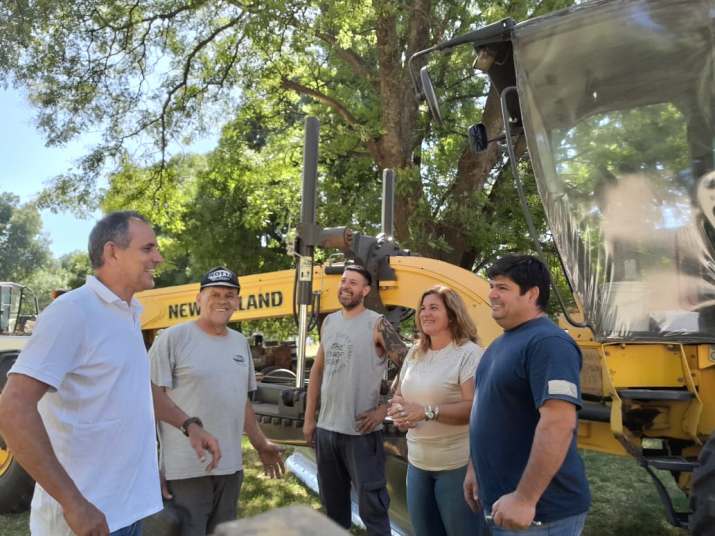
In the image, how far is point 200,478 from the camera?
326 centimetres

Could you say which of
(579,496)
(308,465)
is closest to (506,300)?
(579,496)

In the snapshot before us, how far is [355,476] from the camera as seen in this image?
12.5 feet

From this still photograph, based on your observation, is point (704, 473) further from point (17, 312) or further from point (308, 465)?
point (17, 312)

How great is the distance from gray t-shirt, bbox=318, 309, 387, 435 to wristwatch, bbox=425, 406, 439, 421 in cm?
78

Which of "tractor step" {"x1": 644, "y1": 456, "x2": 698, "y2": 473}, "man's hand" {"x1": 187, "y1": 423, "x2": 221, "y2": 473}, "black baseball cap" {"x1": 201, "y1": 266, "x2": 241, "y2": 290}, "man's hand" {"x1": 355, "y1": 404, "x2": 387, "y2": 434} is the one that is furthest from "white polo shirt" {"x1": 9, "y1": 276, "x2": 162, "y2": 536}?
"tractor step" {"x1": 644, "y1": 456, "x2": 698, "y2": 473}

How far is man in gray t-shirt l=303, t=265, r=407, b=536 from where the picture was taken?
3.82 meters

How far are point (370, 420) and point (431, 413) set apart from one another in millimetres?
740

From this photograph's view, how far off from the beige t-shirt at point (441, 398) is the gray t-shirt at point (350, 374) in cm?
58

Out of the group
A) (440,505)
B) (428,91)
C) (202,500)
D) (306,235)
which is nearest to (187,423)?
(202,500)

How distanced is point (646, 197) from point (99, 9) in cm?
1127

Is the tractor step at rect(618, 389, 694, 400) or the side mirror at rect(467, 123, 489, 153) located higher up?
the side mirror at rect(467, 123, 489, 153)

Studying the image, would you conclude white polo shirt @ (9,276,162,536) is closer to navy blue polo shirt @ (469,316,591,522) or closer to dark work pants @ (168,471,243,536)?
dark work pants @ (168,471,243,536)

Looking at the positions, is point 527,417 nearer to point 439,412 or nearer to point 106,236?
point 439,412

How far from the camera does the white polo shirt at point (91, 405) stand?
82.0 inches
